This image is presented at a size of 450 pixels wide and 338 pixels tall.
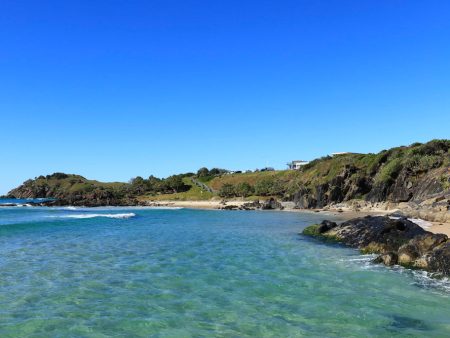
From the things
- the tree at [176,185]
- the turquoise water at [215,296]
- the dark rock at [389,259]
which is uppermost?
the tree at [176,185]

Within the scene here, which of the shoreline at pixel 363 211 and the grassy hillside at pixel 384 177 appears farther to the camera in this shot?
the grassy hillside at pixel 384 177

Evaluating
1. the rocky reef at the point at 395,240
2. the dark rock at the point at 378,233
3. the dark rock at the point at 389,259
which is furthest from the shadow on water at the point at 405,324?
the dark rock at the point at 378,233

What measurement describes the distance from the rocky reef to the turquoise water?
1.48 metres

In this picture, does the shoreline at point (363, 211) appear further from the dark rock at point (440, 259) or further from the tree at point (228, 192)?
the dark rock at point (440, 259)

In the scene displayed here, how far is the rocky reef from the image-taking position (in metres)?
22.8

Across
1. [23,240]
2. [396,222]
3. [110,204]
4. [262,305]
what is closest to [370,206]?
[396,222]

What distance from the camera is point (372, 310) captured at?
1511cm

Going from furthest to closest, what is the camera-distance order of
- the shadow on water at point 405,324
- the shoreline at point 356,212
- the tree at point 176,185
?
the tree at point 176,185, the shoreline at point 356,212, the shadow on water at point 405,324

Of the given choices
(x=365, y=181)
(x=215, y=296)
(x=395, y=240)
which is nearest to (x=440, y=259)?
(x=395, y=240)

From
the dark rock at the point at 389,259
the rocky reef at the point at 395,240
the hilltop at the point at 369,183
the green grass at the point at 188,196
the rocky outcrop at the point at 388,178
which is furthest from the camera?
the green grass at the point at 188,196

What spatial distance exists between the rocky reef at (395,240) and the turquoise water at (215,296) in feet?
4.84

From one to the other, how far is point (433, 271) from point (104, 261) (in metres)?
20.4

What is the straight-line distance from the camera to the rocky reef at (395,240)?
A: 896 inches

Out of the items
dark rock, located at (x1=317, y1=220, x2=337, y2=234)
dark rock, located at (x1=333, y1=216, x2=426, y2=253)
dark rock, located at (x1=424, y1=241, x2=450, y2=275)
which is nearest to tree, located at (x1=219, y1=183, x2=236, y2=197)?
dark rock, located at (x1=317, y1=220, x2=337, y2=234)
